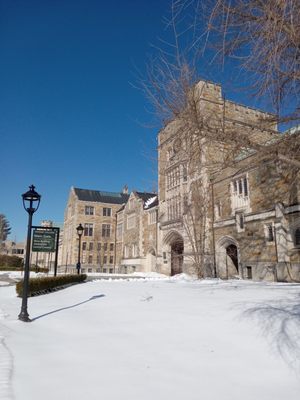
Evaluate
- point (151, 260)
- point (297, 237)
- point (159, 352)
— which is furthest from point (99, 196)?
point (159, 352)

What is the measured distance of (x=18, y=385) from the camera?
3715 mm

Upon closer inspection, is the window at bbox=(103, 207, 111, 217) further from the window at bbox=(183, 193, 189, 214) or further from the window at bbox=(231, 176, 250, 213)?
the window at bbox=(231, 176, 250, 213)

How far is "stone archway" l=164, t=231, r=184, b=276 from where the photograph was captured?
3070cm

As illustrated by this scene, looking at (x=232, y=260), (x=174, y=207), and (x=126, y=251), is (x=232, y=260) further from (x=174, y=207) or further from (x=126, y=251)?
(x=126, y=251)

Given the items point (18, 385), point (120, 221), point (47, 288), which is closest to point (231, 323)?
point (18, 385)

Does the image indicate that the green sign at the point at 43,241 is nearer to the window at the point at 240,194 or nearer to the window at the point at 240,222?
the window at the point at 240,222

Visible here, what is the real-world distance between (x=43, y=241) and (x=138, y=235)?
2504cm

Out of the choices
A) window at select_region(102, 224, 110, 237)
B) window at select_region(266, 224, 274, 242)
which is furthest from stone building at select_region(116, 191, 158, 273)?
window at select_region(266, 224, 274, 242)

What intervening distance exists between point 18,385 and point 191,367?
2.33 metres

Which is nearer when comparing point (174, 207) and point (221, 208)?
point (221, 208)

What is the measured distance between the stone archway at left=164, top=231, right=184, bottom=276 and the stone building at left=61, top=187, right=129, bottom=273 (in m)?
19.7

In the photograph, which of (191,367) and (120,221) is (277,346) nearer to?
(191,367)

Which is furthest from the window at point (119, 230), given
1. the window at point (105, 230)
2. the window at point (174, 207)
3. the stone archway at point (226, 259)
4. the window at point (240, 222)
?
the window at point (240, 222)

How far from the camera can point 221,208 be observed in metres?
24.3
